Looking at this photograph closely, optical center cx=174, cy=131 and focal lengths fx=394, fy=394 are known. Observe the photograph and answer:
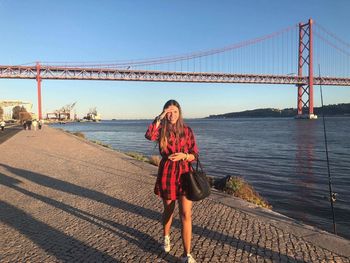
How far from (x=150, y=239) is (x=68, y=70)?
61.1m

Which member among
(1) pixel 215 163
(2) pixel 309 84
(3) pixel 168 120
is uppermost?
(2) pixel 309 84

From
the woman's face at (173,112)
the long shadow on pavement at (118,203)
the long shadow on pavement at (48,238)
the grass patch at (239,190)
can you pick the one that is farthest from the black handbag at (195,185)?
the grass patch at (239,190)

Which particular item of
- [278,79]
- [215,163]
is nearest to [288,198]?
[215,163]

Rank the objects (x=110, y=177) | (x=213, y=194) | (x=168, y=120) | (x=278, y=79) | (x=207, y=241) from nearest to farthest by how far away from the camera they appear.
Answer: (x=168, y=120)
(x=207, y=241)
(x=213, y=194)
(x=110, y=177)
(x=278, y=79)

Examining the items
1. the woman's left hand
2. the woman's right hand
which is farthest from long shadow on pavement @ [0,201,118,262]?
the woman's right hand

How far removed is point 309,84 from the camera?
65625mm

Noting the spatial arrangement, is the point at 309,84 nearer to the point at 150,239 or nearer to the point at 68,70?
the point at 68,70

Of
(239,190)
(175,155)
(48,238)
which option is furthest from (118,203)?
(175,155)

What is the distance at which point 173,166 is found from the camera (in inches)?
139

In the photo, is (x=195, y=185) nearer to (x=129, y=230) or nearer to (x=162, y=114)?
(x=162, y=114)

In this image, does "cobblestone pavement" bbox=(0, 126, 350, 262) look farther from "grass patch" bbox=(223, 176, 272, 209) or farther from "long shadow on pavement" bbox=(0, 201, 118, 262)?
"grass patch" bbox=(223, 176, 272, 209)

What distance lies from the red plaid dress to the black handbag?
0.07 meters

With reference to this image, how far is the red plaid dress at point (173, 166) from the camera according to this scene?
3543mm

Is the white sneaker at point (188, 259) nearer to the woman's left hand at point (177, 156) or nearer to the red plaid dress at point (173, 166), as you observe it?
the red plaid dress at point (173, 166)
